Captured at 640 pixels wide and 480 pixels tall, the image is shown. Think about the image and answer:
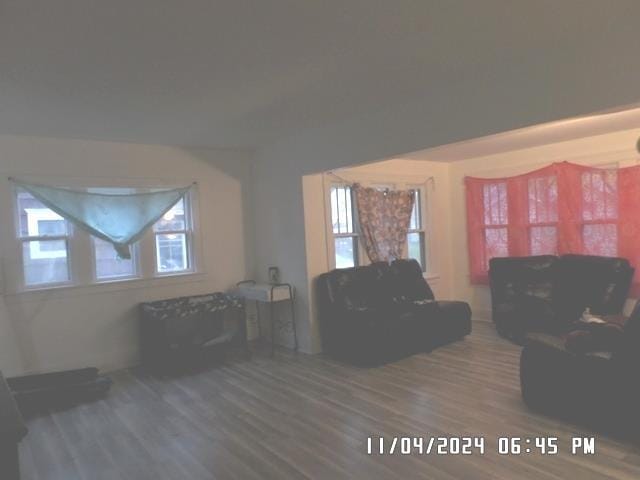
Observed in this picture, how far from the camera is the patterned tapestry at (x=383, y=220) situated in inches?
221

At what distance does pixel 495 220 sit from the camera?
6039 millimetres

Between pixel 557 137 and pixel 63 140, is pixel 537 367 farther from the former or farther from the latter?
pixel 63 140

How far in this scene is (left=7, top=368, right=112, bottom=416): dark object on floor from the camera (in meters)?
3.72

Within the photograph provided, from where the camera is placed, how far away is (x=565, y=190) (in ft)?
17.4

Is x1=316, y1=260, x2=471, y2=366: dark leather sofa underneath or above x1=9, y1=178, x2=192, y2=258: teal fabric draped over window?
underneath

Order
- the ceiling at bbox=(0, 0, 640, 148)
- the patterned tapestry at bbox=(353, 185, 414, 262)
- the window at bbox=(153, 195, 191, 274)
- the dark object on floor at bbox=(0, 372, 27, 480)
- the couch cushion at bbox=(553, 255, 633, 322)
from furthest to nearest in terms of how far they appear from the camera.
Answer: the patterned tapestry at bbox=(353, 185, 414, 262)
the window at bbox=(153, 195, 191, 274)
the couch cushion at bbox=(553, 255, 633, 322)
the ceiling at bbox=(0, 0, 640, 148)
the dark object on floor at bbox=(0, 372, 27, 480)

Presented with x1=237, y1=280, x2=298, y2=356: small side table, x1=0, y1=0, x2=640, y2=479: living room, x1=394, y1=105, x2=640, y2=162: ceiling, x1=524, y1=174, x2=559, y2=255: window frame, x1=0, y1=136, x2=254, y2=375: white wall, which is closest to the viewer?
x1=0, y1=0, x2=640, y2=479: living room

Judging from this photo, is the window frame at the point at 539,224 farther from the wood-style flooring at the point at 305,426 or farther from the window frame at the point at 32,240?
the window frame at the point at 32,240

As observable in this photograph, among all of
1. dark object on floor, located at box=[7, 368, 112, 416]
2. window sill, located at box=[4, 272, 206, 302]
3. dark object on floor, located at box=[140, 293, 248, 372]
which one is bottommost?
dark object on floor, located at box=[7, 368, 112, 416]

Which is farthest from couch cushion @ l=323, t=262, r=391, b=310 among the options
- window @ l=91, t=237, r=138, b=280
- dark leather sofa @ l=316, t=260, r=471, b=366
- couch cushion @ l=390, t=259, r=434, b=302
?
window @ l=91, t=237, r=138, b=280

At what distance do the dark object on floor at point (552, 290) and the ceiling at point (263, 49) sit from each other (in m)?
2.87

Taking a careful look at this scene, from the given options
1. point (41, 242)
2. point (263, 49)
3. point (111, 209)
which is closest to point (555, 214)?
point (263, 49)

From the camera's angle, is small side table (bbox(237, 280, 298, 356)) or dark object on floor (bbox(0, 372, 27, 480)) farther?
small side table (bbox(237, 280, 298, 356))

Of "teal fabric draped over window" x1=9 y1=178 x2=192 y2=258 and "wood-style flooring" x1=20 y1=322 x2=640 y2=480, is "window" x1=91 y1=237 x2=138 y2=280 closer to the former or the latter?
"teal fabric draped over window" x1=9 y1=178 x2=192 y2=258
